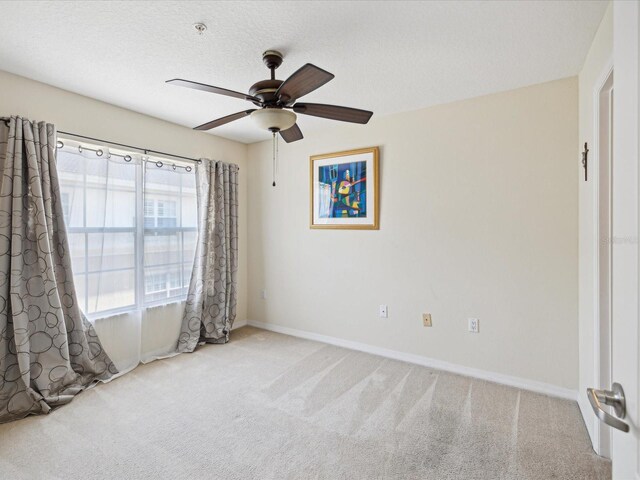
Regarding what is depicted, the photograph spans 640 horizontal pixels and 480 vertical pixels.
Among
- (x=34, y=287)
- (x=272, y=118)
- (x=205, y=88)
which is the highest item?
(x=205, y=88)

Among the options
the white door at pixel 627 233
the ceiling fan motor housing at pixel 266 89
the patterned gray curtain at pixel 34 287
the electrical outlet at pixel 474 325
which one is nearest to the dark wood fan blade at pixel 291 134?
the ceiling fan motor housing at pixel 266 89

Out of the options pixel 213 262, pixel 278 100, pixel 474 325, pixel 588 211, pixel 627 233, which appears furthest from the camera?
pixel 213 262

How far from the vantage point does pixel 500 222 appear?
8.95 ft

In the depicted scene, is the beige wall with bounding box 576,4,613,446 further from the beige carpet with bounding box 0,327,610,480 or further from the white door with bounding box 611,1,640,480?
the white door with bounding box 611,1,640,480

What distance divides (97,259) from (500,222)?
11.4 ft

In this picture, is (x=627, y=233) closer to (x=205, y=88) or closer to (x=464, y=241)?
(x=205, y=88)

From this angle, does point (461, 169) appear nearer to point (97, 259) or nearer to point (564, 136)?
point (564, 136)

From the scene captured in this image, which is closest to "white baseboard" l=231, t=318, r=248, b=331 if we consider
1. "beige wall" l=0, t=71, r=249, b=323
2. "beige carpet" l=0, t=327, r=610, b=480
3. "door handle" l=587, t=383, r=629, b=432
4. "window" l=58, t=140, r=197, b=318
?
"beige wall" l=0, t=71, r=249, b=323

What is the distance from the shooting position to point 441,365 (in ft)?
9.93

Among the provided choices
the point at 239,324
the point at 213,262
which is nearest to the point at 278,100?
the point at 213,262

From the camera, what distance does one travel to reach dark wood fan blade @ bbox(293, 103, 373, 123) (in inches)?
77.7

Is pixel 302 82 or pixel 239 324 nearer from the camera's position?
pixel 302 82

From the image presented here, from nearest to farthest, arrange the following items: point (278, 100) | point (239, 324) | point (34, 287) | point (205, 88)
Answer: point (205, 88) < point (278, 100) < point (34, 287) < point (239, 324)

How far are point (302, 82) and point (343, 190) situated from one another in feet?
6.23
